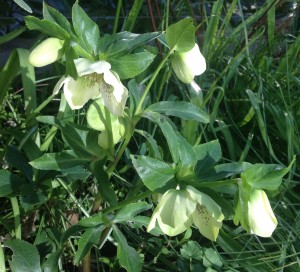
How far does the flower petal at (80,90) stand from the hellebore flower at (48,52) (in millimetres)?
49

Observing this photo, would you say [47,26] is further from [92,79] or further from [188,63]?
[188,63]

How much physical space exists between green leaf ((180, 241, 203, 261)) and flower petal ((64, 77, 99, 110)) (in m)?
0.52

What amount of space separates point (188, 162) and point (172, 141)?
42 millimetres

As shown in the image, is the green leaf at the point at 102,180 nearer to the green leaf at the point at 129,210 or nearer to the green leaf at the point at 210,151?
the green leaf at the point at 129,210

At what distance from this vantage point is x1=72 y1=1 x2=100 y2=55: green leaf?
94 cm

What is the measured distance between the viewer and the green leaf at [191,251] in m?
1.34

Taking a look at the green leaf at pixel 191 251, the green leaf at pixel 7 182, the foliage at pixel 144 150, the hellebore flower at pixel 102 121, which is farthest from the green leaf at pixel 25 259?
the green leaf at pixel 191 251

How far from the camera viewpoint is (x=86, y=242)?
1063 mm

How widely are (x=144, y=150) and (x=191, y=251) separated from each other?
0.24m

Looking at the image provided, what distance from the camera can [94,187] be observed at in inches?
59.9

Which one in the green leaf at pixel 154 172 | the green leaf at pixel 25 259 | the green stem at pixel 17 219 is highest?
the green leaf at pixel 154 172

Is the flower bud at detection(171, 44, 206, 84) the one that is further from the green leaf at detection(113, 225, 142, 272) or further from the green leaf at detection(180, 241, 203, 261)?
the green leaf at detection(180, 241, 203, 261)

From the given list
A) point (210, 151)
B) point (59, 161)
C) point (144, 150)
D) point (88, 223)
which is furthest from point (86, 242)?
point (144, 150)

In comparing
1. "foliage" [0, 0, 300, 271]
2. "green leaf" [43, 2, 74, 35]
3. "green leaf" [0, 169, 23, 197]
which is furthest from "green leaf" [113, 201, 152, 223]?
"green leaf" [43, 2, 74, 35]
